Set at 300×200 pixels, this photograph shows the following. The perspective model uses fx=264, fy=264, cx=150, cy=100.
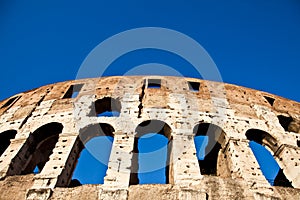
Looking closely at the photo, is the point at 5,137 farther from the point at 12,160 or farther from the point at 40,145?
the point at 12,160

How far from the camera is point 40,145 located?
33.6 ft

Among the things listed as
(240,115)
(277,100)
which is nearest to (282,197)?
(240,115)

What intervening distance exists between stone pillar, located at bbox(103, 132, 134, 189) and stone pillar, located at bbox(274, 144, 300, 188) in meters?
5.16

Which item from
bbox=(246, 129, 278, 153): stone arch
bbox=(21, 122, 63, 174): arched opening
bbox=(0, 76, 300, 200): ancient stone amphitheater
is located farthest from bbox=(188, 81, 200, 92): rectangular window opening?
bbox=(21, 122, 63, 174): arched opening

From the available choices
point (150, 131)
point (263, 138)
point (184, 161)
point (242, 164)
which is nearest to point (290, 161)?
point (263, 138)

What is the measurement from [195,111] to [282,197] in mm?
4170

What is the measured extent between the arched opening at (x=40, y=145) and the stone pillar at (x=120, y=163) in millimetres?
2828

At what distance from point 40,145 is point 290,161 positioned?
903cm

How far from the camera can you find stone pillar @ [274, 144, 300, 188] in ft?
27.2

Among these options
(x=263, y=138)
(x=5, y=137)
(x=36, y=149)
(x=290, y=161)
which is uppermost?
(x=263, y=138)

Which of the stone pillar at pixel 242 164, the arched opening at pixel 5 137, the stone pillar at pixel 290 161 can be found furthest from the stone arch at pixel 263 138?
the arched opening at pixel 5 137

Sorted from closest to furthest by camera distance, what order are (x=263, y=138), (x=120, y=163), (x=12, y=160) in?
(x=120, y=163) < (x=12, y=160) < (x=263, y=138)

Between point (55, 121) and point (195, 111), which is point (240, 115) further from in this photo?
point (55, 121)

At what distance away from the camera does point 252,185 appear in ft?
23.8
